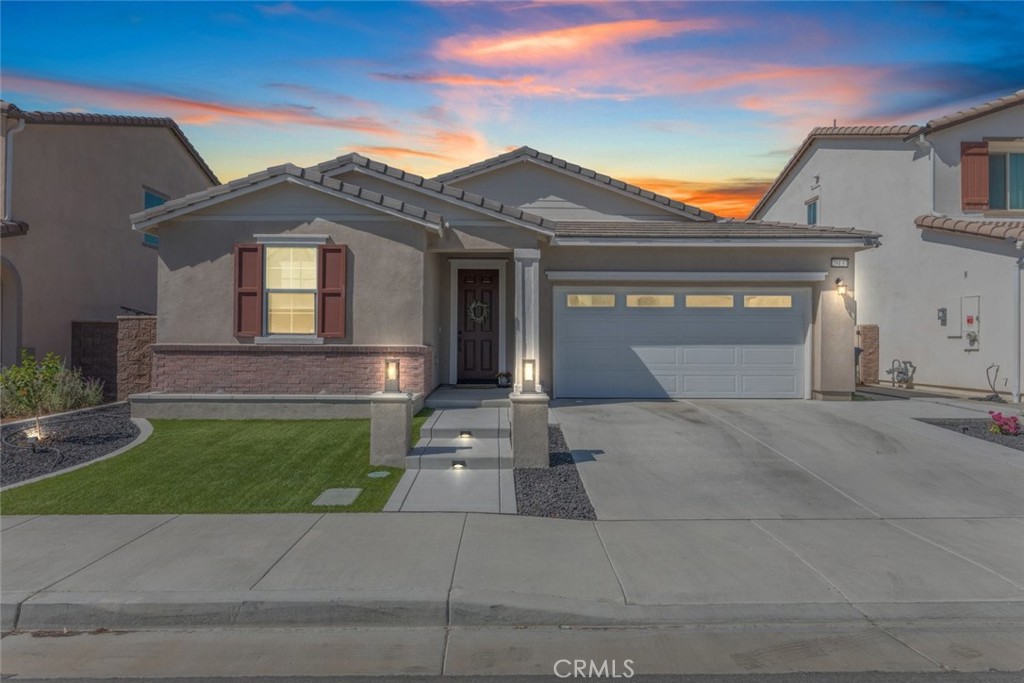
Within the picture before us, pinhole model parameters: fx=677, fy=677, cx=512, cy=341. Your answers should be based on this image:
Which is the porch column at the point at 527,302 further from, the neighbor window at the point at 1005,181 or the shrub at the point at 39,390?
the neighbor window at the point at 1005,181

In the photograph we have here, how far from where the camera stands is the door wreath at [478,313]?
47.5ft

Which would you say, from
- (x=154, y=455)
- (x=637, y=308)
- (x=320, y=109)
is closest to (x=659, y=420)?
(x=637, y=308)

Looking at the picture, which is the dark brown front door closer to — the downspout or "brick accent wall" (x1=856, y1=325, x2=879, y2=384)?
the downspout

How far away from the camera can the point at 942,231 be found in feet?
53.9

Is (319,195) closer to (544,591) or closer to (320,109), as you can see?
(320,109)

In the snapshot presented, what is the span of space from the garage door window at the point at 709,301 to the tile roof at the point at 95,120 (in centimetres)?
1435

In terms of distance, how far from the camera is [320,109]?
15953mm

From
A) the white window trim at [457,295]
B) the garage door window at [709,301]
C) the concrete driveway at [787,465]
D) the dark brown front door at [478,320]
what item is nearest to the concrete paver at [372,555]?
the concrete driveway at [787,465]

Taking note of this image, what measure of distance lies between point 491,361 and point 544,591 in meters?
9.79

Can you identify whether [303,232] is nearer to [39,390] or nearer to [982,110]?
[39,390]

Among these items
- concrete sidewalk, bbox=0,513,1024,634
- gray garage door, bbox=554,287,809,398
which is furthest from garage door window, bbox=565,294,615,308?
concrete sidewalk, bbox=0,513,1024,634

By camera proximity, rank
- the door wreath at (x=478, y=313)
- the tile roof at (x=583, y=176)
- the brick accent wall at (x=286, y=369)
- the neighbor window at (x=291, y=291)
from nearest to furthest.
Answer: the brick accent wall at (x=286, y=369) < the neighbor window at (x=291, y=291) < the door wreath at (x=478, y=313) < the tile roof at (x=583, y=176)

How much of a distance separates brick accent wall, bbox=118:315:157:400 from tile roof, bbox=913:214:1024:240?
17.8 m

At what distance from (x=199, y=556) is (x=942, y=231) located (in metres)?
17.6
